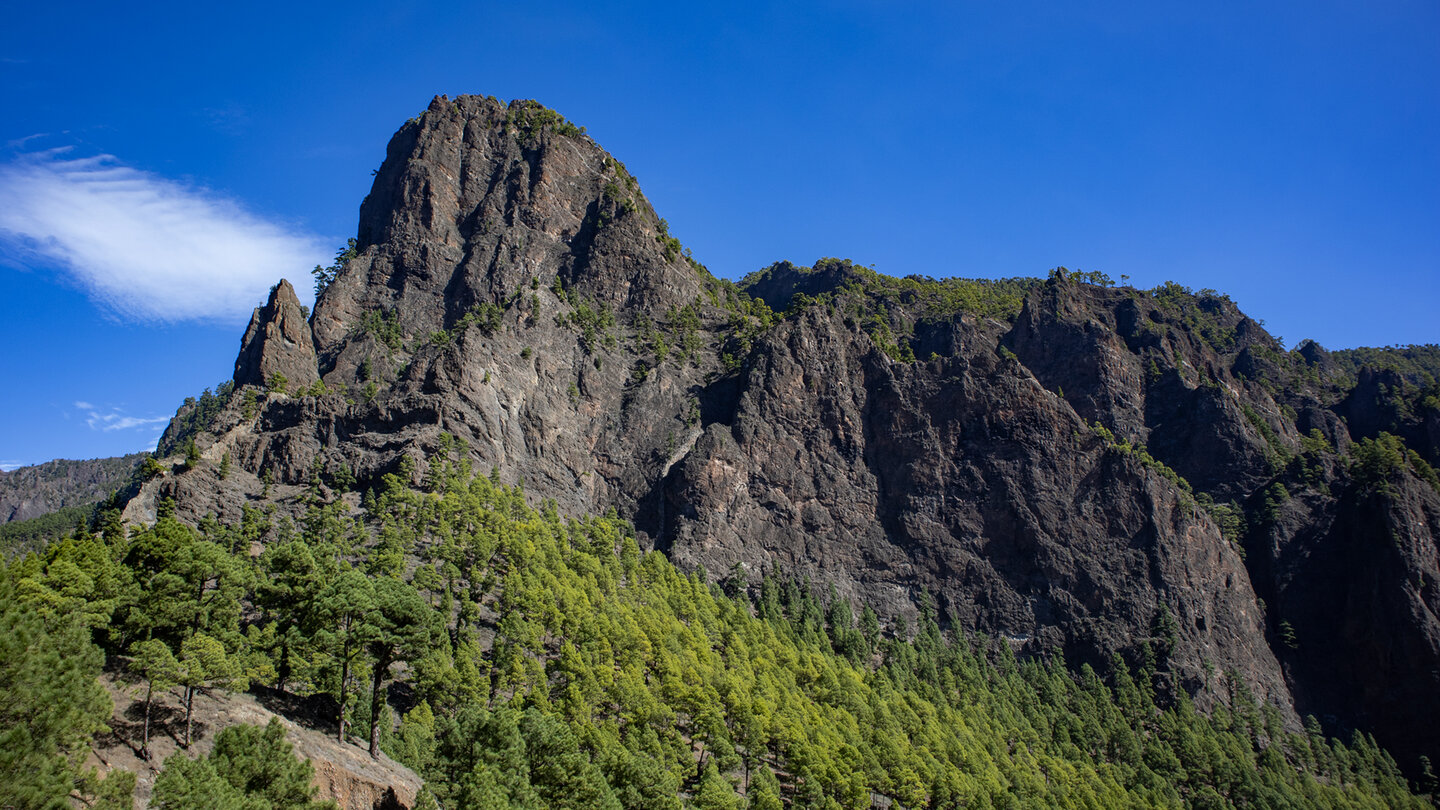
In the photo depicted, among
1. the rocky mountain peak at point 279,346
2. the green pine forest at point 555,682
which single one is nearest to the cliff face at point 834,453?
the rocky mountain peak at point 279,346

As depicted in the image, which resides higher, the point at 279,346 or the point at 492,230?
the point at 492,230

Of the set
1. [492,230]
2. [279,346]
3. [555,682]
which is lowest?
[555,682]

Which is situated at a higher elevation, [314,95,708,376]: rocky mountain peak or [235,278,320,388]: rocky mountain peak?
[314,95,708,376]: rocky mountain peak

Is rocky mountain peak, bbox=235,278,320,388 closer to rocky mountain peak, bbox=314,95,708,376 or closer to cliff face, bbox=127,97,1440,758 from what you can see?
cliff face, bbox=127,97,1440,758

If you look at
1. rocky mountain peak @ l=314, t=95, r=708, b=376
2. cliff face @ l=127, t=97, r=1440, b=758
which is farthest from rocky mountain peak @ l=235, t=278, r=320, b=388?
rocky mountain peak @ l=314, t=95, r=708, b=376

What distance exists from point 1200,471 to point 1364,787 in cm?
7238

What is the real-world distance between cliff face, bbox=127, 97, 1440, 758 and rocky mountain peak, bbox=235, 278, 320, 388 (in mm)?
564

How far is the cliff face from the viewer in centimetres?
13375

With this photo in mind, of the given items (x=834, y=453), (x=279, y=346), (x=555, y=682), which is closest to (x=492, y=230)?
(x=279, y=346)

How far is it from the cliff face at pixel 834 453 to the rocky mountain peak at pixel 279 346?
564 mm

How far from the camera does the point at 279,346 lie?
140 metres

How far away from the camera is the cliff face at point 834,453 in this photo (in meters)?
134

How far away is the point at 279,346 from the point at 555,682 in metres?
93.7

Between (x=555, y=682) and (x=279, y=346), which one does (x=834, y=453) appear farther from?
(x=279, y=346)
